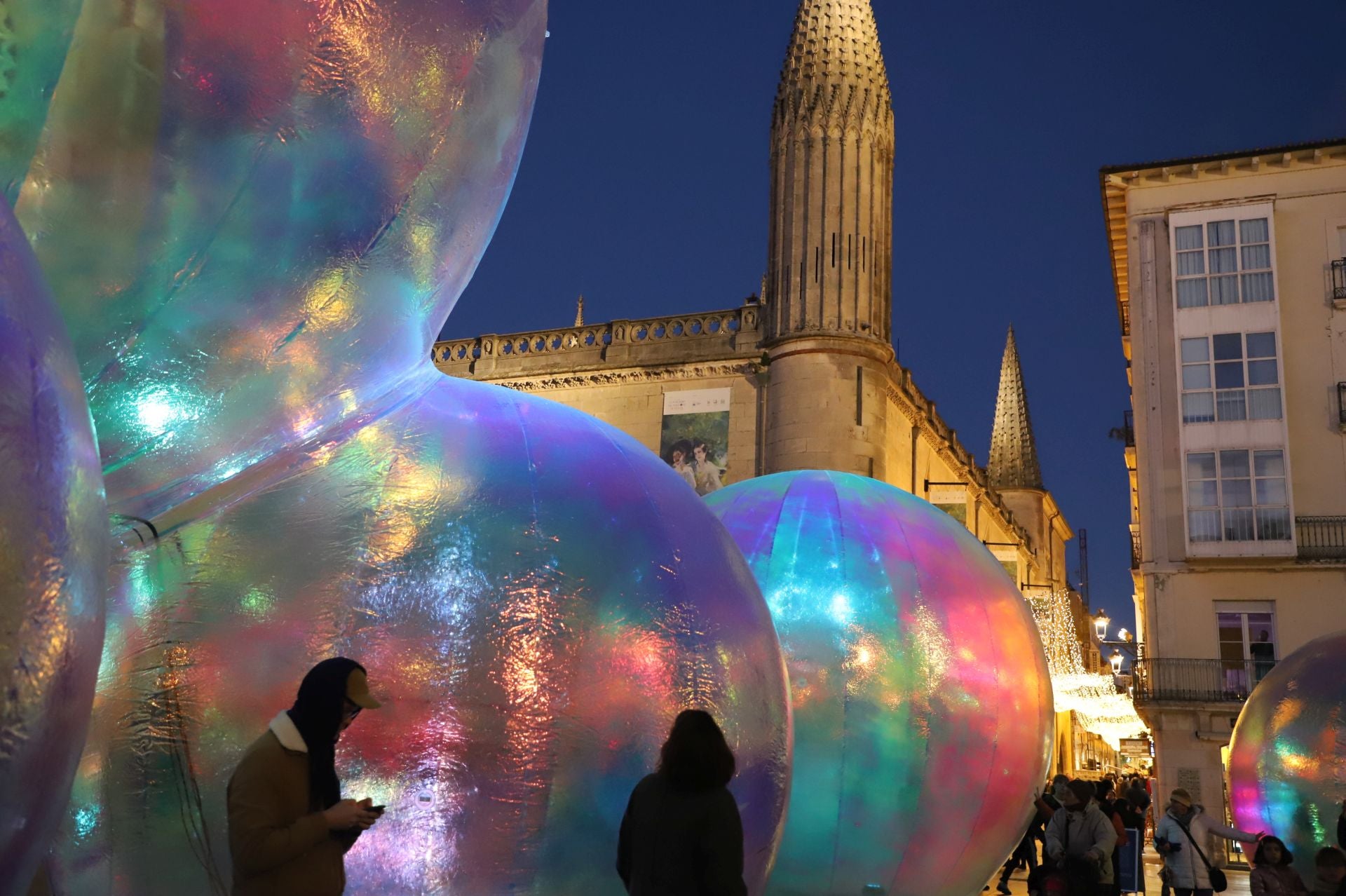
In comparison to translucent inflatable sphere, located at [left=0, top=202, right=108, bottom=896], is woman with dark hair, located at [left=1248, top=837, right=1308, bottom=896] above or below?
below

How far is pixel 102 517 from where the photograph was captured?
1.85 m

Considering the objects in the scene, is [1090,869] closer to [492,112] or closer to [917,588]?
[917,588]

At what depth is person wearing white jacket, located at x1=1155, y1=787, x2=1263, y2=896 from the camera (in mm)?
8891

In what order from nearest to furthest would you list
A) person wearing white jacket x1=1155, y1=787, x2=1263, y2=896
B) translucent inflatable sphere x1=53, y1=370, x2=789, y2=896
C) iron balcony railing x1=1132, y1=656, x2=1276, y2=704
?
translucent inflatable sphere x1=53, y1=370, x2=789, y2=896 → person wearing white jacket x1=1155, y1=787, x2=1263, y2=896 → iron balcony railing x1=1132, y1=656, x2=1276, y2=704

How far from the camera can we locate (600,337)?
3012 centimetres

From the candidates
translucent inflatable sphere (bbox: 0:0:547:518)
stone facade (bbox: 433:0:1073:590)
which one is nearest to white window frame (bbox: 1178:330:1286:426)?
stone facade (bbox: 433:0:1073:590)

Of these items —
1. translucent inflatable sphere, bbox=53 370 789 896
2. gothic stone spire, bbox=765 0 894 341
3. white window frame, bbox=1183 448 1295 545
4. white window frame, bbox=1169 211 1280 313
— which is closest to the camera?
translucent inflatable sphere, bbox=53 370 789 896

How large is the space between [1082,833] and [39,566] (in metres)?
6.91

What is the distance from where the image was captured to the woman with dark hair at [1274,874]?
7.21m

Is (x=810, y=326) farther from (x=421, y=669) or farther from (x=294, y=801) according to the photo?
(x=294, y=801)

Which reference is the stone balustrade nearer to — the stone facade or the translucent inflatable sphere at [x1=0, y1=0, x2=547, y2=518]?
the stone facade

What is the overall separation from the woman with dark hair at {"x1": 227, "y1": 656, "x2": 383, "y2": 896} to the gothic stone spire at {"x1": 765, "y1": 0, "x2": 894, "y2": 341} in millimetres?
23821

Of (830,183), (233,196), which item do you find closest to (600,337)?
(830,183)

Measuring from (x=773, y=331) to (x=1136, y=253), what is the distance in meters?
9.53
